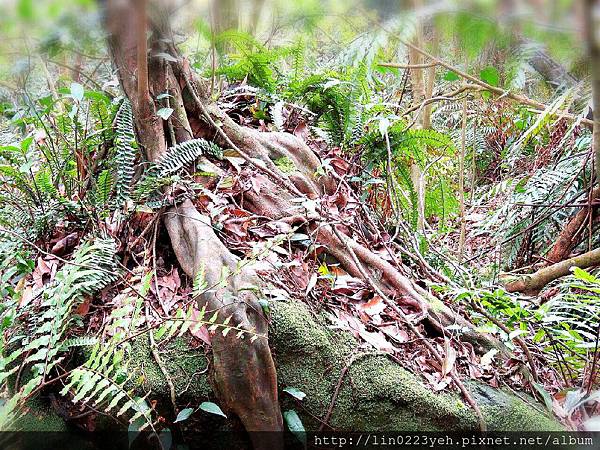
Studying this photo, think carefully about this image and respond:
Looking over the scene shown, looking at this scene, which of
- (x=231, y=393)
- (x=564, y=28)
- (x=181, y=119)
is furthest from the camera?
(x=181, y=119)

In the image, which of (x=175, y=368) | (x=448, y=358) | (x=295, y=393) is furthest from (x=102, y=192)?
(x=448, y=358)

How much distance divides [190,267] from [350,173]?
122cm

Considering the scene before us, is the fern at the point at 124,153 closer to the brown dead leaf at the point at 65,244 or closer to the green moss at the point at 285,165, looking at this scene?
the brown dead leaf at the point at 65,244

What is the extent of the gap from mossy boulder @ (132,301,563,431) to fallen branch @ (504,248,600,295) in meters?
1.31

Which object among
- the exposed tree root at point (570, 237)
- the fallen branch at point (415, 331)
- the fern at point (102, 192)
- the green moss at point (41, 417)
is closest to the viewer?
the green moss at point (41, 417)

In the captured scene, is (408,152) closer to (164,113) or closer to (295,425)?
(164,113)

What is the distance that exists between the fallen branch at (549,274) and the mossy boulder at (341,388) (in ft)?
4.30

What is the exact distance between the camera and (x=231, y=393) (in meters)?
1.43

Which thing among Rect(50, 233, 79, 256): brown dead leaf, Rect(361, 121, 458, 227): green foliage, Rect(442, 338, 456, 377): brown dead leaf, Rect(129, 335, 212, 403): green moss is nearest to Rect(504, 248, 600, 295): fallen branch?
Rect(361, 121, 458, 227): green foliage

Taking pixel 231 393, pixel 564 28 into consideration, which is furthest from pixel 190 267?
pixel 564 28

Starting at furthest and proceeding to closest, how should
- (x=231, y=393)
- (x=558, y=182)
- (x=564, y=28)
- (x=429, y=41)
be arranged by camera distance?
1. (x=558, y=182)
2. (x=231, y=393)
3. (x=429, y=41)
4. (x=564, y=28)

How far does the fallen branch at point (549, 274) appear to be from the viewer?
2650 mm

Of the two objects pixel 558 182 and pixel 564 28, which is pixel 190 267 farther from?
pixel 558 182

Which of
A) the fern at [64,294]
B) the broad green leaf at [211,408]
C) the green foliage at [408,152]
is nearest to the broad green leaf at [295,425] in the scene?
the broad green leaf at [211,408]
